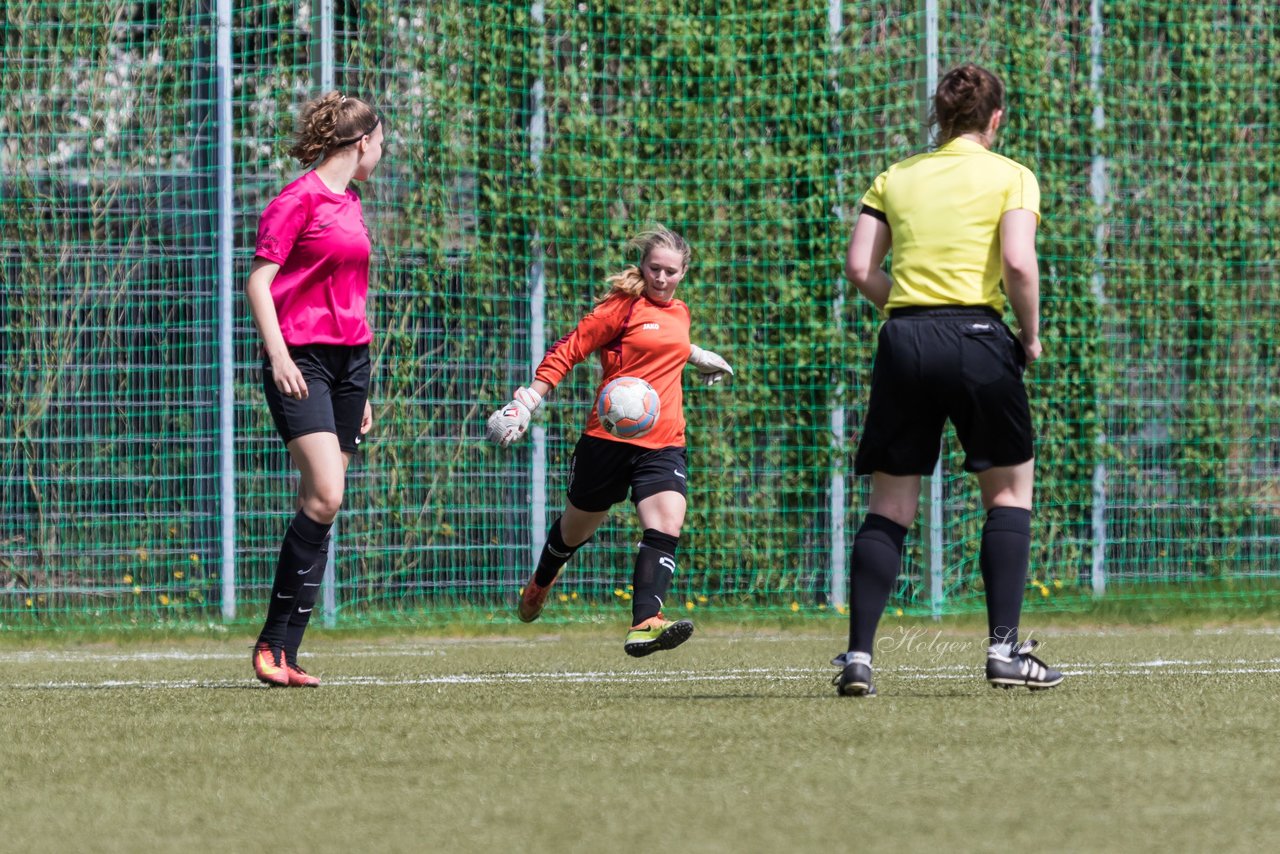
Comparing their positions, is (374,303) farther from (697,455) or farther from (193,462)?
(697,455)

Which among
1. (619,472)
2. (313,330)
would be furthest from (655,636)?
(313,330)

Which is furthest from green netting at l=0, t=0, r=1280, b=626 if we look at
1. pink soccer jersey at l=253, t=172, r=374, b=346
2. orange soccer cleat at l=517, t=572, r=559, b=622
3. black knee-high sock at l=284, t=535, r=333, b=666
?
pink soccer jersey at l=253, t=172, r=374, b=346

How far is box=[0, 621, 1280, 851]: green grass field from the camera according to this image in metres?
2.89

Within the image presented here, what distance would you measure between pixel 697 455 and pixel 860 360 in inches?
39.7

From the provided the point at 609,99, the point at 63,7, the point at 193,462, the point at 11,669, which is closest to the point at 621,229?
the point at 609,99

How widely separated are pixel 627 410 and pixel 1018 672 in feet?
5.89

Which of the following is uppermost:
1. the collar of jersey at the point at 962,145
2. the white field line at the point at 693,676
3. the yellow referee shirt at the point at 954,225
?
the collar of jersey at the point at 962,145

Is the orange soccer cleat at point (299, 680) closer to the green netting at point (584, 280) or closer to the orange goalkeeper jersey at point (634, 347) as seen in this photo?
the orange goalkeeper jersey at point (634, 347)

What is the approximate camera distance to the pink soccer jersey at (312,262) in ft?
17.9

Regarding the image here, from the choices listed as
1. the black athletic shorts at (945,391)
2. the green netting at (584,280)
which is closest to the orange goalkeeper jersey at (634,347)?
the black athletic shorts at (945,391)

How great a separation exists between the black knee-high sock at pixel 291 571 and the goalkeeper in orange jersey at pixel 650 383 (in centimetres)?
84

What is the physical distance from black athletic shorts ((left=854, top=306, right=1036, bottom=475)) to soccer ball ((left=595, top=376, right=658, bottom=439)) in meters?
1.34

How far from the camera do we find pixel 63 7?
977 cm

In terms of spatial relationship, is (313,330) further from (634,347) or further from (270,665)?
(634,347)
